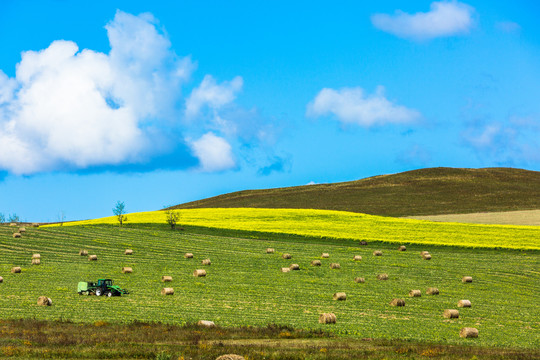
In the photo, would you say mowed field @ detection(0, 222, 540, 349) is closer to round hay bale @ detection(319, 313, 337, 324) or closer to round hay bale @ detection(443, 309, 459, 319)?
round hay bale @ detection(443, 309, 459, 319)

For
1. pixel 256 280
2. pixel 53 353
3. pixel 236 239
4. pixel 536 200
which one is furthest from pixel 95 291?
pixel 536 200

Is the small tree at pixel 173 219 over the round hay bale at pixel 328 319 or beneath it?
over

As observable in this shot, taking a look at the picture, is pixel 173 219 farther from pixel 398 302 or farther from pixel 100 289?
pixel 398 302

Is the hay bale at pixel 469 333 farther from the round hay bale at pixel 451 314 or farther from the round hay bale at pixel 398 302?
the round hay bale at pixel 398 302

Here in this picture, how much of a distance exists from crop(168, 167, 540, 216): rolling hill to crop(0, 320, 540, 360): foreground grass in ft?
272

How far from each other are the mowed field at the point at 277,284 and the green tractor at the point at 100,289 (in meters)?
0.68

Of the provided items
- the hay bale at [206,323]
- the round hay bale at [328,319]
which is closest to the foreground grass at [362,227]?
the round hay bale at [328,319]

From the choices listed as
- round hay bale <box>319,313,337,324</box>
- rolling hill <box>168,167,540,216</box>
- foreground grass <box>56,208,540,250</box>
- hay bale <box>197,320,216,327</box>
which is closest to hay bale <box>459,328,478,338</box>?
round hay bale <box>319,313,337,324</box>

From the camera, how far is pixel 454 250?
66.8m

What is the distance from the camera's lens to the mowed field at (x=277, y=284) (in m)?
30.8

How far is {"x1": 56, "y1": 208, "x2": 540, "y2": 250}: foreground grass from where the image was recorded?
71.0m

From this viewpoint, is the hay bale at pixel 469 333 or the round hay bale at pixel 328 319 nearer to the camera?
the hay bale at pixel 469 333

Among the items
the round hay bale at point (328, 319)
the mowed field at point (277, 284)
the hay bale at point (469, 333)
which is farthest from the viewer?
the mowed field at point (277, 284)

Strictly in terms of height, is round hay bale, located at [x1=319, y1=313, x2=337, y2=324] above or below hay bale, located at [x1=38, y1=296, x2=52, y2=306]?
below
